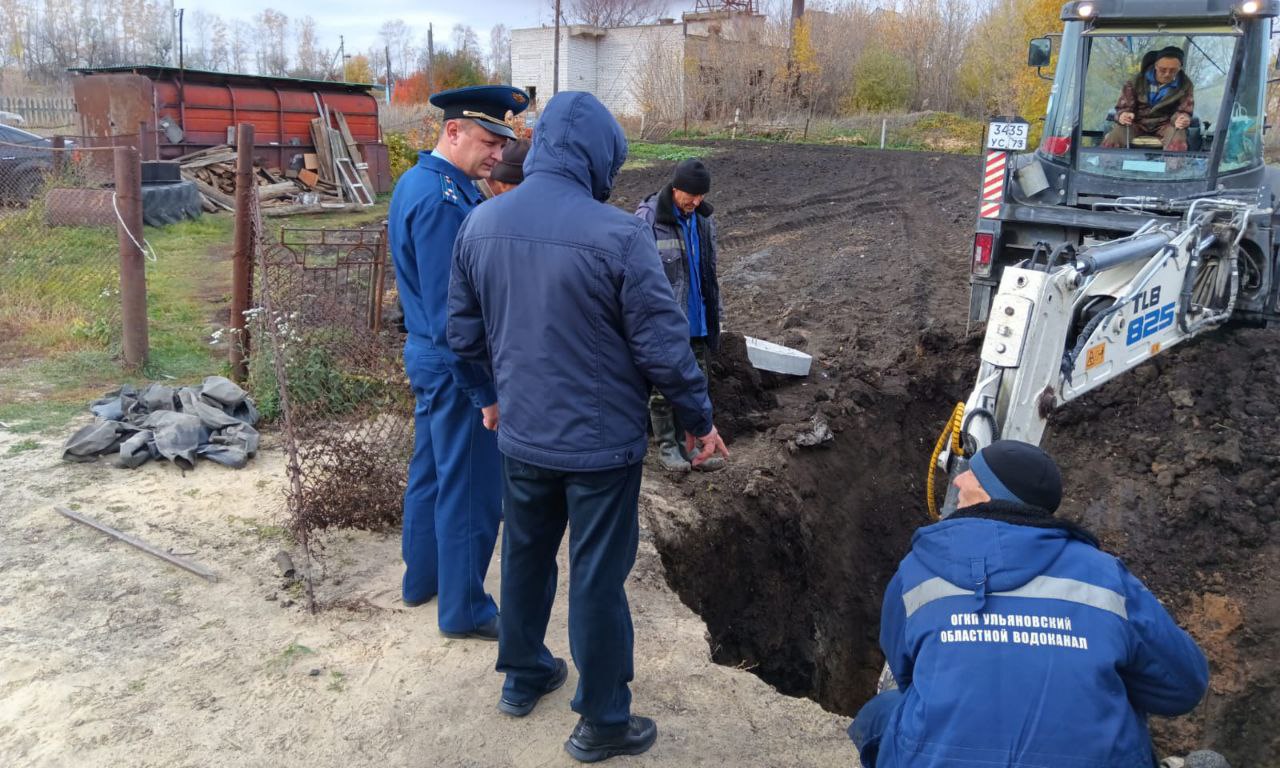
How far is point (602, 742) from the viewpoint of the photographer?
3371 mm

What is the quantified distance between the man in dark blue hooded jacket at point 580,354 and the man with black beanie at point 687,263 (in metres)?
2.39

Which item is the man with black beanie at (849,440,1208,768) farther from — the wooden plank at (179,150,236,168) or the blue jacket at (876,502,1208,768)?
the wooden plank at (179,150,236,168)

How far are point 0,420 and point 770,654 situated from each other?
495cm

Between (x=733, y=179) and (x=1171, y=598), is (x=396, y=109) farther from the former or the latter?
(x=1171, y=598)

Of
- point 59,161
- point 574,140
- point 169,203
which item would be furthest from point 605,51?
point 574,140

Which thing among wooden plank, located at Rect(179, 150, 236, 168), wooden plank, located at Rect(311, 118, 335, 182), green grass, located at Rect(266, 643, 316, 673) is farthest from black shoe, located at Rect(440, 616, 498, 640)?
wooden plank, located at Rect(311, 118, 335, 182)

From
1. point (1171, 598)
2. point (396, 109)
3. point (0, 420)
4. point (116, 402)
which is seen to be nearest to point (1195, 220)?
point (1171, 598)

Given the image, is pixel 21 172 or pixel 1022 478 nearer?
pixel 1022 478

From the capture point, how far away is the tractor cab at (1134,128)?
7422 mm

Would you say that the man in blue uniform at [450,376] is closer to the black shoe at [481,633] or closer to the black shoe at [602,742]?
the black shoe at [481,633]

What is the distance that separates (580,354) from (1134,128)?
6.57 meters

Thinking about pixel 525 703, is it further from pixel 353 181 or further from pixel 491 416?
pixel 353 181

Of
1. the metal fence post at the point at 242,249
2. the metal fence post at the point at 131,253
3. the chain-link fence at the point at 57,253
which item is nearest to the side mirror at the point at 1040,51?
the metal fence post at the point at 242,249

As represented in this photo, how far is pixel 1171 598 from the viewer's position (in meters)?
5.57
